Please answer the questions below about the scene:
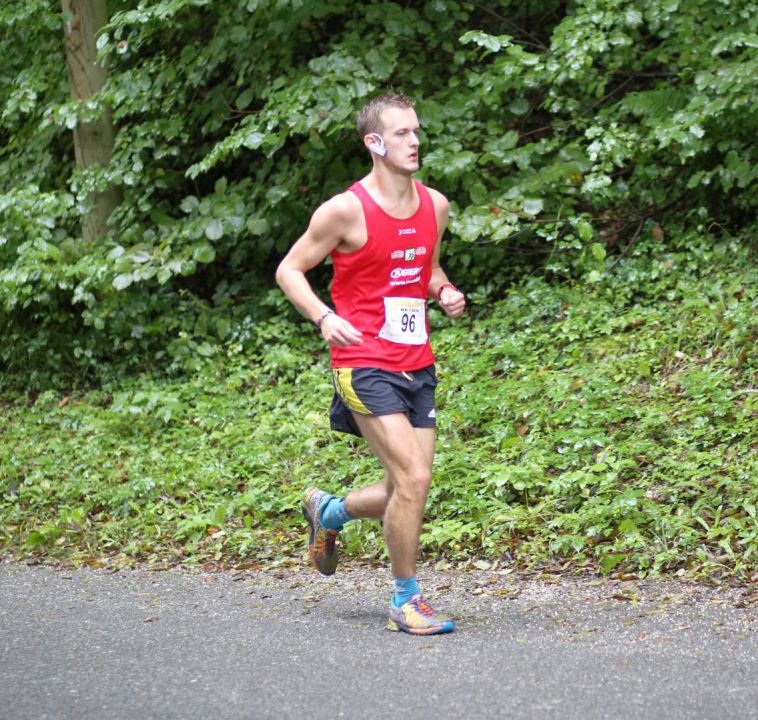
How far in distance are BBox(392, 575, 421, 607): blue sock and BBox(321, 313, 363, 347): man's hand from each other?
1.04 metres

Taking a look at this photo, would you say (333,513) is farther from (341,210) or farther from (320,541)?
(341,210)

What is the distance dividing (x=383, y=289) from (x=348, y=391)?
0.45 meters

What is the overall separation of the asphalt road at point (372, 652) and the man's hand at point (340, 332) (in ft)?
4.03

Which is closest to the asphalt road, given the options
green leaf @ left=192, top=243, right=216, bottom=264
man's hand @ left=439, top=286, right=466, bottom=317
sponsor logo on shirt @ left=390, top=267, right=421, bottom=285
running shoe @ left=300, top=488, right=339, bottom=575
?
running shoe @ left=300, top=488, right=339, bottom=575

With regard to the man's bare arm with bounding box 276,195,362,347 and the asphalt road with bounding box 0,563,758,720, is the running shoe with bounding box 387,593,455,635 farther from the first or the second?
the man's bare arm with bounding box 276,195,362,347

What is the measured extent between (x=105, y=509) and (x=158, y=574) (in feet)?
5.23

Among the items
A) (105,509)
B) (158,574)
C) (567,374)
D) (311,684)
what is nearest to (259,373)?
(105,509)

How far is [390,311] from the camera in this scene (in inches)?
192

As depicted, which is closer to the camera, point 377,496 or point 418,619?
point 418,619

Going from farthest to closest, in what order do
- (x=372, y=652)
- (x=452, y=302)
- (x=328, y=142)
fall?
(x=328, y=142) → (x=452, y=302) → (x=372, y=652)

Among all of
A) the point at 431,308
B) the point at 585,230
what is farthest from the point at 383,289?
the point at 431,308

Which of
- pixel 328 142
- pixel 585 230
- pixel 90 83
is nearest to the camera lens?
pixel 585 230

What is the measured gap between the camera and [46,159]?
39.4 feet

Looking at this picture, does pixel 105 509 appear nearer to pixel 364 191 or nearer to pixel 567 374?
pixel 567 374
